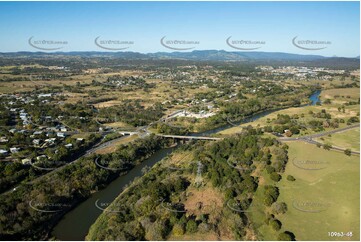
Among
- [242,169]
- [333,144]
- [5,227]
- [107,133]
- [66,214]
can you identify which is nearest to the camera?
[5,227]

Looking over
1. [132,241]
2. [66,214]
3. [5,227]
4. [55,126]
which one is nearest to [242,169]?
[132,241]

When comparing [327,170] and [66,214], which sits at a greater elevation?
[327,170]

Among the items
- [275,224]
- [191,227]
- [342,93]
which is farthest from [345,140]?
[342,93]

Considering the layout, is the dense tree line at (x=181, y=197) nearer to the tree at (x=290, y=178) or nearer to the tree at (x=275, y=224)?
the tree at (x=275, y=224)

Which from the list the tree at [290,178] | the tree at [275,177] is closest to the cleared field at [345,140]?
the tree at [290,178]

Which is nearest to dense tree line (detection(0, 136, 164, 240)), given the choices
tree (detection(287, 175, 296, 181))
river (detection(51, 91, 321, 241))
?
river (detection(51, 91, 321, 241))

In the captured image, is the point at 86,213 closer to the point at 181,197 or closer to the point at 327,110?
the point at 181,197

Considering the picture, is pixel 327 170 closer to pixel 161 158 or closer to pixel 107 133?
pixel 161 158
